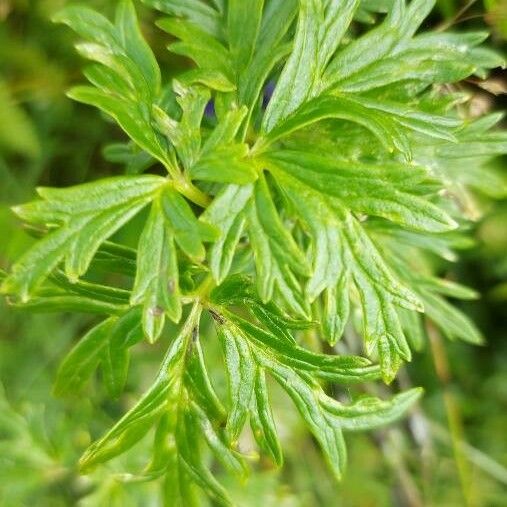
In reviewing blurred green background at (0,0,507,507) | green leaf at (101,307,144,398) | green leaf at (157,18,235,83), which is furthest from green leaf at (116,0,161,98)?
blurred green background at (0,0,507,507)

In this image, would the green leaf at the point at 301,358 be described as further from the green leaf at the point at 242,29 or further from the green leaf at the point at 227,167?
the green leaf at the point at 242,29

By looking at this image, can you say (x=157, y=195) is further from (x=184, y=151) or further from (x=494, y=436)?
(x=494, y=436)

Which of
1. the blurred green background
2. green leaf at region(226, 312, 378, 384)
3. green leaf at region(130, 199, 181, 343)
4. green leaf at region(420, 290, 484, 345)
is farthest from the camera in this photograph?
the blurred green background

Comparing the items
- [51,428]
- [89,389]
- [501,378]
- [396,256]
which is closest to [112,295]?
[396,256]

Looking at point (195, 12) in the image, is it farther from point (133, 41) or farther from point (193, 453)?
point (193, 453)

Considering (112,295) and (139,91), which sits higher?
(139,91)

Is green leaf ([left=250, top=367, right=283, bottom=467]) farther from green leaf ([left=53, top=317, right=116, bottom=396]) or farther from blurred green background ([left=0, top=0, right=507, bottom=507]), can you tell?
blurred green background ([left=0, top=0, right=507, bottom=507])
